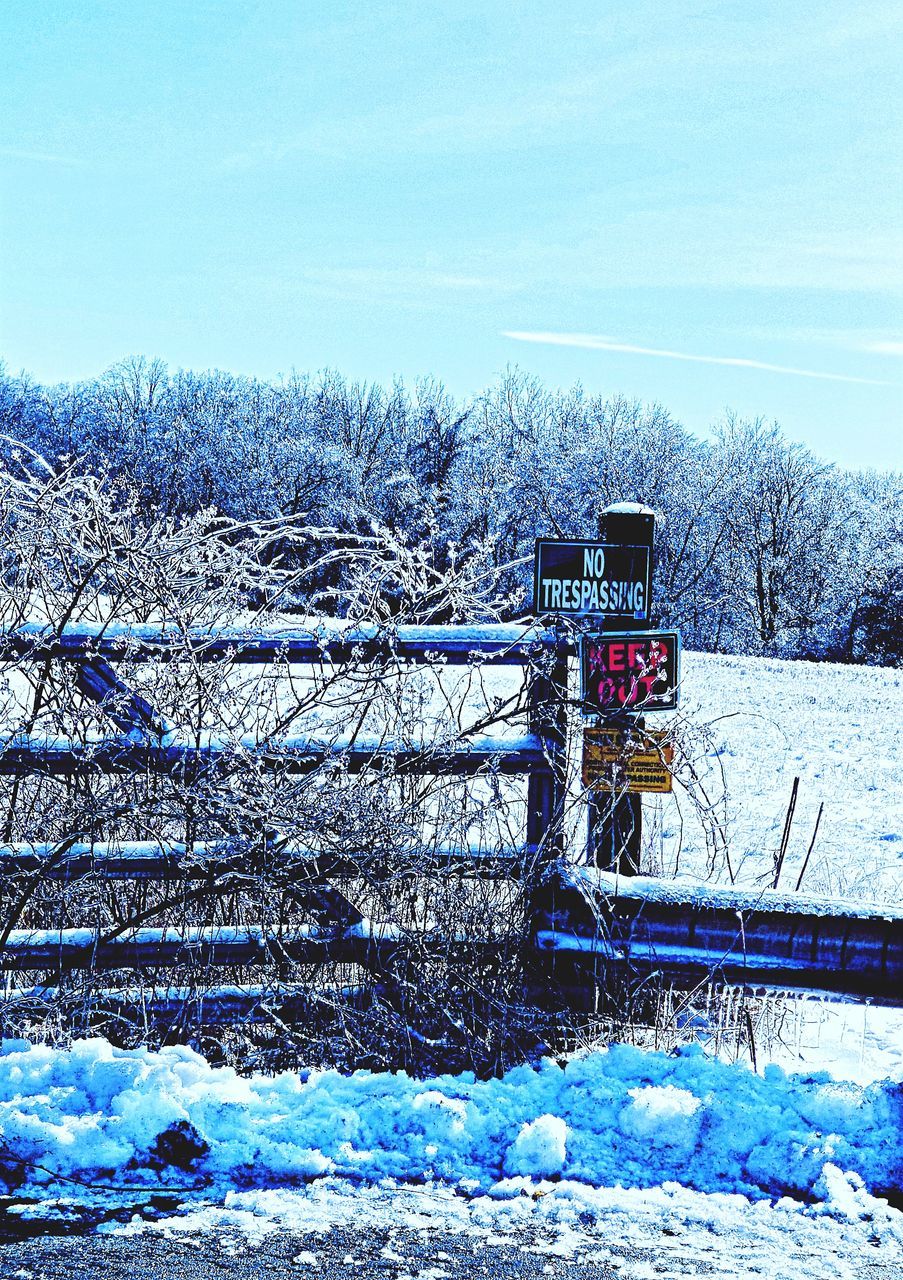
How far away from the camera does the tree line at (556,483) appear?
49.2 meters

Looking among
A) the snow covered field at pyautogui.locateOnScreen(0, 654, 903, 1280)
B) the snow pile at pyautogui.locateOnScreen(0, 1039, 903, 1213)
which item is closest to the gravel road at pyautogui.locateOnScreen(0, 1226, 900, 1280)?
the snow covered field at pyautogui.locateOnScreen(0, 654, 903, 1280)

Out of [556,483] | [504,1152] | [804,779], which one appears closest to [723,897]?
[504,1152]

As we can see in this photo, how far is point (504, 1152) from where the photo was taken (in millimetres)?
3361

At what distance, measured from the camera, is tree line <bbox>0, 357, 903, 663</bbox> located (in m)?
49.2

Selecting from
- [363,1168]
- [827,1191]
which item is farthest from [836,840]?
[363,1168]

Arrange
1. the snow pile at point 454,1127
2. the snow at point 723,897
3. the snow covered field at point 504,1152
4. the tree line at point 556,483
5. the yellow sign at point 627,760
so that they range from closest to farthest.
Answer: the snow covered field at point 504,1152
the snow pile at point 454,1127
the snow at point 723,897
the yellow sign at point 627,760
the tree line at point 556,483

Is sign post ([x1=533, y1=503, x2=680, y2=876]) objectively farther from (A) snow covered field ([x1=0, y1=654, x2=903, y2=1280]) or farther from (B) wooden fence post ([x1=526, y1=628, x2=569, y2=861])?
(A) snow covered field ([x1=0, y1=654, x2=903, y2=1280])

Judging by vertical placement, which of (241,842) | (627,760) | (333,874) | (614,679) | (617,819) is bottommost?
(333,874)

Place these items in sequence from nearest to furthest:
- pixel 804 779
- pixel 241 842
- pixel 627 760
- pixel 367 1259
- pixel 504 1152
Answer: pixel 367 1259 → pixel 504 1152 → pixel 241 842 → pixel 627 760 → pixel 804 779

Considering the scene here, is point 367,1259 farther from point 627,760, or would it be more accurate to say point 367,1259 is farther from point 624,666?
point 624,666

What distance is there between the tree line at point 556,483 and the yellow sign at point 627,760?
127 ft

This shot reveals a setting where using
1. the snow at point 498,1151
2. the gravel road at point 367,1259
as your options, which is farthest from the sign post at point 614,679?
the gravel road at point 367,1259

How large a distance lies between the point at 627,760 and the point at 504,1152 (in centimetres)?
147

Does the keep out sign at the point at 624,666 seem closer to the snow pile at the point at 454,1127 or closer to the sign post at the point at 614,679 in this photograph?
the sign post at the point at 614,679
